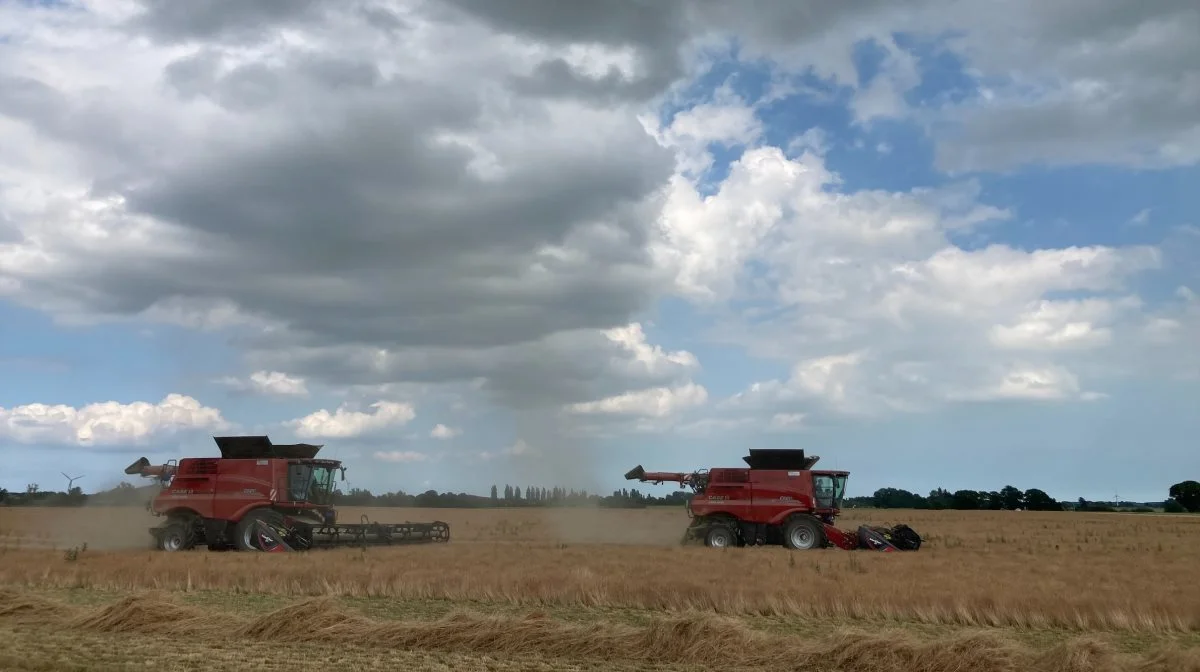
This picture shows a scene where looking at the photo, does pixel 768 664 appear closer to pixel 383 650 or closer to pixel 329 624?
pixel 383 650

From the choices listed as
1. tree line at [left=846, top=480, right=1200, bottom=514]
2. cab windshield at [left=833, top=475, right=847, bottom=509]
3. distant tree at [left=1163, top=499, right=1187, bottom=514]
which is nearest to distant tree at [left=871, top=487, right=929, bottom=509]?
tree line at [left=846, top=480, right=1200, bottom=514]

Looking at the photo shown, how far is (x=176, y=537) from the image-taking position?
33031 millimetres

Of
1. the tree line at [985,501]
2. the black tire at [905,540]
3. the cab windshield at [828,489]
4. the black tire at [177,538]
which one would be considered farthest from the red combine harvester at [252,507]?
the tree line at [985,501]

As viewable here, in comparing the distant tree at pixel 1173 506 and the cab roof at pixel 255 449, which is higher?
the cab roof at pixel 255 449

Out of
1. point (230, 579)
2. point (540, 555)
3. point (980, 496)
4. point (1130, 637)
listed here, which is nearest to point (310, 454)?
point (540, 555)

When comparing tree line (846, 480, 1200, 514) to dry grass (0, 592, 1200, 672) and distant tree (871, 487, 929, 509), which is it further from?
dry grass (0, 592, 1200, 672)

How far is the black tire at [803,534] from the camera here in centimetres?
3381

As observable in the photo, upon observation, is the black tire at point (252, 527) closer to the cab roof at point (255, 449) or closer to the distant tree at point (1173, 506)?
the cab roof at point (255, 449)

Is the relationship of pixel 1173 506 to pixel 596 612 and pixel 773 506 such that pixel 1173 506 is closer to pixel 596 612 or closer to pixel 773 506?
pixel 773 506

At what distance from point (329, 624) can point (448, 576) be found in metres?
6.69

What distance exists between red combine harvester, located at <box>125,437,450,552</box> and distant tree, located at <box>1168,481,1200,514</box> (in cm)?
14092

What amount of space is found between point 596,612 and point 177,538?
72.2ft

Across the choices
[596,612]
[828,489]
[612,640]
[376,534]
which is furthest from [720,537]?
[612,640]

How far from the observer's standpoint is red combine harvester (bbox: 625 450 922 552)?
112 feet
